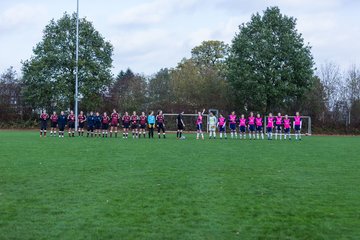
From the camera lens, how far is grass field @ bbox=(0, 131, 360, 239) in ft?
20.2

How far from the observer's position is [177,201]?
8.00 metres

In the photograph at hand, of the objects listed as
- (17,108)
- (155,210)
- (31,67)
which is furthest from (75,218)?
(17,108)

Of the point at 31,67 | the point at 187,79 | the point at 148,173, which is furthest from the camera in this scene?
the point at 187,79

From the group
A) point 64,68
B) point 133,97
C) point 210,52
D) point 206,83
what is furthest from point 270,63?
point 210,52

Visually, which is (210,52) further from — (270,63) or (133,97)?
(270,63)

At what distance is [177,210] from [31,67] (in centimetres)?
4203

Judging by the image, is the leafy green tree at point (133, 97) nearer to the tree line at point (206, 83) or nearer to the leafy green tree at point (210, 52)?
the tree line at point (206, 83)

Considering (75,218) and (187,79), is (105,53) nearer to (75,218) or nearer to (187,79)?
(187,79)

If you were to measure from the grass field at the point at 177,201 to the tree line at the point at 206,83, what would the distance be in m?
30.1

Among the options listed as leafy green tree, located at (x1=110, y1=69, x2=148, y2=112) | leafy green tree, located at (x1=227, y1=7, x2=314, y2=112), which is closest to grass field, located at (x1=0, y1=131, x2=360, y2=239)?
leafy green tree, located at (x1=227, y1=7, x2=314, y2=112)

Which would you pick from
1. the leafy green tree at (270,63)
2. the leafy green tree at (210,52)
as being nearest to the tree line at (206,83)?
the leafy green tree at (270,63)

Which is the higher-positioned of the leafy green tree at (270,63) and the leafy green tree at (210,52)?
the leafy green tree at (210,52)

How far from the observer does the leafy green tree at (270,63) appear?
139 feet

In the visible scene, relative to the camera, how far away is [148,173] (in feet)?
37.7
